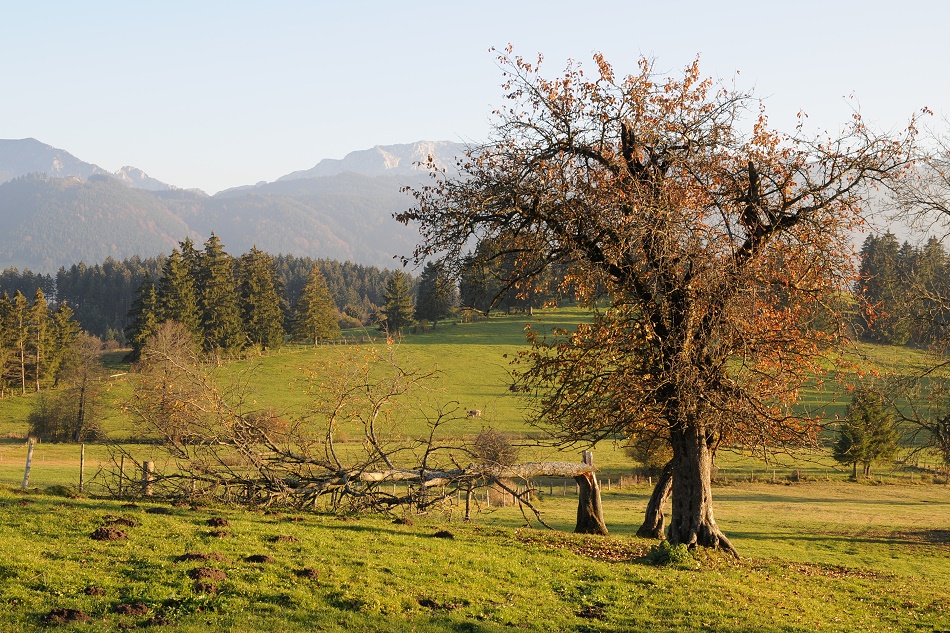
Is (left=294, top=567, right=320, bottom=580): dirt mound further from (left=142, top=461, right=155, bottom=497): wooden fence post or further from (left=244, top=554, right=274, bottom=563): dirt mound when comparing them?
(left=142, top=461, right=155, bottom=497): wooden fence post

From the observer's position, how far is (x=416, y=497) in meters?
16.6

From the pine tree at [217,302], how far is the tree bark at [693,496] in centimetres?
7794

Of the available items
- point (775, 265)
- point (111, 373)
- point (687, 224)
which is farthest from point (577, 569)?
point (111, 373)

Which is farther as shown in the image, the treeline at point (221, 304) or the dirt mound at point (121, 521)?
the treeline at point (221, 304)

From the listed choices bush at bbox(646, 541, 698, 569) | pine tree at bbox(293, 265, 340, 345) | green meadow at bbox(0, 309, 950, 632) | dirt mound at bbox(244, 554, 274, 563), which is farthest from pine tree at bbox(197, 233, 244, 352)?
dirt mound at bbox(244, 554, 274, 563)

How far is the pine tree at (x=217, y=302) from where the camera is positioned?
3533 inches

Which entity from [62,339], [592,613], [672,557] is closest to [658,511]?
[672,557]

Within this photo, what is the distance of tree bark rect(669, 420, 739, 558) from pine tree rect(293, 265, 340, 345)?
88372 millimetres

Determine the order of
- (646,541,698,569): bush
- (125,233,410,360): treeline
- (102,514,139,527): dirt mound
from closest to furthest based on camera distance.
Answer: (102,514,139,527): dirt mound
(646,541,698,569): bush
(125,233,410,360): treeline

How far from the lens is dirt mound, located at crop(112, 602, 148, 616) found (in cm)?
880

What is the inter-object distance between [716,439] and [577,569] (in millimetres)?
6125

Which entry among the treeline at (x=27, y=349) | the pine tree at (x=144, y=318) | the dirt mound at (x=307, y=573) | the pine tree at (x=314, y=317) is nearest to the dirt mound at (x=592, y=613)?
the dirt mound at (x=307, y=573)

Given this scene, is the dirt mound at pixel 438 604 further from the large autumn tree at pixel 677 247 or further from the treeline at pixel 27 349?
the treeline at pixel 27 349

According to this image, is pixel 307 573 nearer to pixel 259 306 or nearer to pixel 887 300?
pixel 887 300
